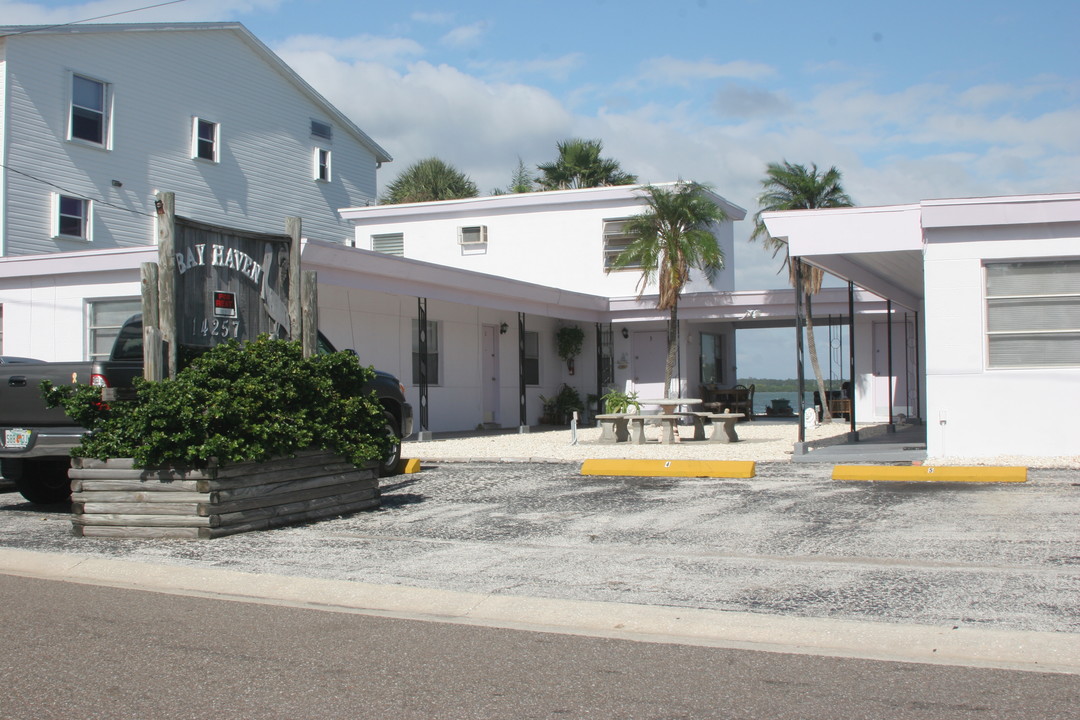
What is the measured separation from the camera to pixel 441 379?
22672 millimetres

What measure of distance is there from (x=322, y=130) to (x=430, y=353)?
1143cm

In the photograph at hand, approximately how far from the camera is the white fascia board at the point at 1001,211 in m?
12.2

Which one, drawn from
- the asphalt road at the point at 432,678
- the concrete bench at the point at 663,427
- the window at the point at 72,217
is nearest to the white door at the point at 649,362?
the concrete bench at the point at 663,427

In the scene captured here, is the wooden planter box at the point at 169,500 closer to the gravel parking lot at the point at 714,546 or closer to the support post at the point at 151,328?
the gravel parking lot at the point at 714,546

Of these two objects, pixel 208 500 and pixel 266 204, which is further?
pixel 266 204

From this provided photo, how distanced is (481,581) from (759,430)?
15917 millimetres

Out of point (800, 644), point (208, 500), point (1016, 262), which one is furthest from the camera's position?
point (1016, 262)

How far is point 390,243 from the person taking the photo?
94.0ft

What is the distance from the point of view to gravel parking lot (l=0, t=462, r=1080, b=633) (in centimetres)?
636

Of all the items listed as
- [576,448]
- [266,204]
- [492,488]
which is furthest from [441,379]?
[492,488]

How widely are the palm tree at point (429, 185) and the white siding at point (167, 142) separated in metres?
8.53

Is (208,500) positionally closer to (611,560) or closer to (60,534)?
(60,534)

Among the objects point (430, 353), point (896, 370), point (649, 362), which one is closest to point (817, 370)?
point (896, 370)

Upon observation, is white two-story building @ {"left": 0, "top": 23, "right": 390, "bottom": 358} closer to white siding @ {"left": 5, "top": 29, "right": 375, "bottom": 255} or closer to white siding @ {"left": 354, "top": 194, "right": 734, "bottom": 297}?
white siding @ {"left": 5, "top": 29, "right": 375, "bottom": 255}
